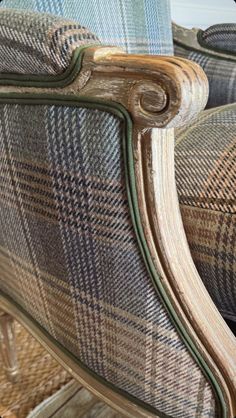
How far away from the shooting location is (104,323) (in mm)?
435

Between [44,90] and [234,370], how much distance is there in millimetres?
259

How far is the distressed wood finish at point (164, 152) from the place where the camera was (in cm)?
29

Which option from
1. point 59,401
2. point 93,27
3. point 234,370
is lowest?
point 59,401

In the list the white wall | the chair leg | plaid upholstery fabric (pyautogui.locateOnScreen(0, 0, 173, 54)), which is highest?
plaid upholstery fabric (pyautogui.locateOnScreen(0, 0, 173, 54))

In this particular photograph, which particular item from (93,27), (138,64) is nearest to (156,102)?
(138,64)

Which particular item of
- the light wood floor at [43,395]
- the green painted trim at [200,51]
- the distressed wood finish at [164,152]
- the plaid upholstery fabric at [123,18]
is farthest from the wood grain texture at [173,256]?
the green painted trim at [200,51]

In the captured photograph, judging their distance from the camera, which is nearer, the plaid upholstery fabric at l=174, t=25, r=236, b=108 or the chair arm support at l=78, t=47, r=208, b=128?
the chair arm support at l=78, t=47, r=208, b=128

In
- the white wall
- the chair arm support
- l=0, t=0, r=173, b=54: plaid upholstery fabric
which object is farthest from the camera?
the white wall

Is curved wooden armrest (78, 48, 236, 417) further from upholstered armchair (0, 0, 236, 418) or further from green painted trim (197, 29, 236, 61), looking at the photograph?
green painted trim (197, 29, 236, 61)

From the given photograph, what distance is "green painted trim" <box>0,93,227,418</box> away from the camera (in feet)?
1.07

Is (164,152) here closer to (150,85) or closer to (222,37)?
(150,85)

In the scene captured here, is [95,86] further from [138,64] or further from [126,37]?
[126,37]

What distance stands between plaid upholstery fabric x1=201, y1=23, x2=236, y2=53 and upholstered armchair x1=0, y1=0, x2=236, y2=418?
340 millimetres

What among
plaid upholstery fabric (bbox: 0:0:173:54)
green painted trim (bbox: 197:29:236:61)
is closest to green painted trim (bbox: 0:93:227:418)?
plaid upholstery fabric (bbox: 0:0:173:54)
